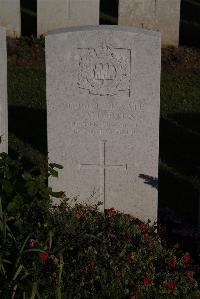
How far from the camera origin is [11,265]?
450 cm

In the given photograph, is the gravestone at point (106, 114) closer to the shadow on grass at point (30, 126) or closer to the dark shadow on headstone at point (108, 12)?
the shadow on grass at point (30, 126)

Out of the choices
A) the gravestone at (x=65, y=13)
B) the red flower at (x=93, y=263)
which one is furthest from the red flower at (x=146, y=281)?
the gravestone at (x=65, y=13)

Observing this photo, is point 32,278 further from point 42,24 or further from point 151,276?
point 42,24

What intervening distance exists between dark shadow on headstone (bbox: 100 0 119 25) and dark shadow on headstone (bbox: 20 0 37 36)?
1422mm

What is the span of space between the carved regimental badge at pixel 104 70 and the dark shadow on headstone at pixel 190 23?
6961mm

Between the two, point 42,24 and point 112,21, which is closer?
point 42,24

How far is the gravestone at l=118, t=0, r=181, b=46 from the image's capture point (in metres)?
11.8

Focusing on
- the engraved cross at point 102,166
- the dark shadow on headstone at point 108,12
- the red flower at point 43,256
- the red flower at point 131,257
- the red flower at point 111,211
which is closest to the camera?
the red flower at point 43,256

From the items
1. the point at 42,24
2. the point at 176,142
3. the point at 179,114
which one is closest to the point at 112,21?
the point at 42,24

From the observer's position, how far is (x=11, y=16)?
38.9 ft

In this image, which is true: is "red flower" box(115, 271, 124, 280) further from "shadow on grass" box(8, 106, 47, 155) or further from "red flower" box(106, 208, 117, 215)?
"shadow on grass" box(8, 106, 47, 155)

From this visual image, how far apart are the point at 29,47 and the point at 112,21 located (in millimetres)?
2768

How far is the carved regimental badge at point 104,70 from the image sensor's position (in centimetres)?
528

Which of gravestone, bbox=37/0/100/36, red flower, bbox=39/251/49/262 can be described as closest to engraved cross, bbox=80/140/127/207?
red flower, bbox=39/251/49/262
